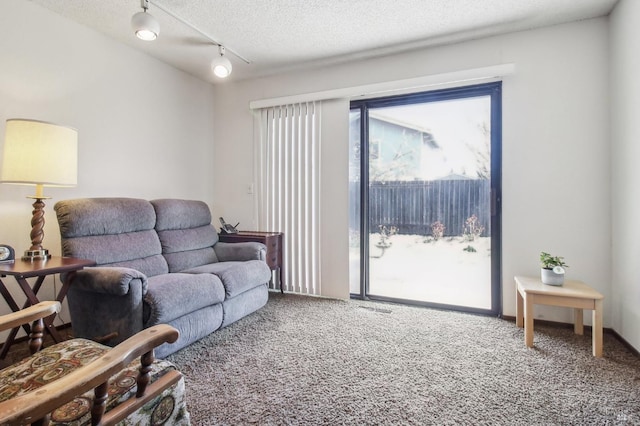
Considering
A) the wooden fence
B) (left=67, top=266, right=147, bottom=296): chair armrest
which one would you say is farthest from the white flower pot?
(left=67, top=266, right=147, bottom=296): chair armrest

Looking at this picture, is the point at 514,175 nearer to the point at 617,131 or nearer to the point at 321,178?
the point at 617,131

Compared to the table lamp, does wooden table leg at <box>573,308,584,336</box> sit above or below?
below

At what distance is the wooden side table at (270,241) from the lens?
11.3ft

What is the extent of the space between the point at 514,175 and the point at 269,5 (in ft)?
8.08

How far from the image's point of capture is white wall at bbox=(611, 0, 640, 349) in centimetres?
220

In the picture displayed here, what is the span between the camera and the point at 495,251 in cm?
298

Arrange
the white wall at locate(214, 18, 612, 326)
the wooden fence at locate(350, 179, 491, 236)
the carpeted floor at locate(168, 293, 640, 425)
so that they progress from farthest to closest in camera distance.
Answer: the wooden fence at locate(350, 179, 491, 236) < the white wall at locate(214, 18, 612, 326) < the carpeted floor at locate(168, 293, 640, 425)

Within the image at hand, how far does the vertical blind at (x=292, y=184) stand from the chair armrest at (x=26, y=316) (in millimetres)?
2435

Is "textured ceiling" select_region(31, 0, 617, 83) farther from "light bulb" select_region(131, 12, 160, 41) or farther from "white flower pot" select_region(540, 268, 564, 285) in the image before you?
"white flower pot" select_region(540, 268, 564, 285)

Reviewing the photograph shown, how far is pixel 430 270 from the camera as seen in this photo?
3.31 meters

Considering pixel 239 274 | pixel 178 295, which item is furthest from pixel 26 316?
pixel 239 274

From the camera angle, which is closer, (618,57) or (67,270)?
(67,270)

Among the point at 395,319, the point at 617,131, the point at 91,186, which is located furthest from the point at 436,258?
the point at 91,186

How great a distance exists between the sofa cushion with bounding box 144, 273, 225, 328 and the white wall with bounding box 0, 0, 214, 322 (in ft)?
3.98
